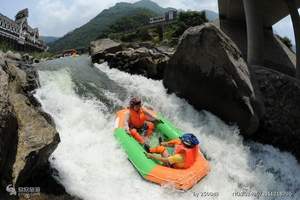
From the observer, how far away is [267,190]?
9898mm

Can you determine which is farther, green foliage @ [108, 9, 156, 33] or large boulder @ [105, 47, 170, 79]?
green foliage @ [108, 9, 156, 33]

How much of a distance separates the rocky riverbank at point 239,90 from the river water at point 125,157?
1.33 ft

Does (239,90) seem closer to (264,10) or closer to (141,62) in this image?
(141,62)

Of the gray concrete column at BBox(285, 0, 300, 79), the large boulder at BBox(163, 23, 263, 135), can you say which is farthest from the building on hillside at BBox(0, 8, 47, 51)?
the large boulder at BBox(163, 23, 263, 135)

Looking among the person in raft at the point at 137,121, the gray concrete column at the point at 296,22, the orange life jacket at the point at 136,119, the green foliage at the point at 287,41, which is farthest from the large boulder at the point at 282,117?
the green foliage at the point at 287,41

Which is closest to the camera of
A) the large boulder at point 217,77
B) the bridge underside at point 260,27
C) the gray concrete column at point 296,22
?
the large boulder at point 217,77

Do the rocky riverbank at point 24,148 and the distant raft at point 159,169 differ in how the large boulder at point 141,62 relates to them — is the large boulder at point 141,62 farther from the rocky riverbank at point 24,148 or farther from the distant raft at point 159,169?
the rocky riverbank at point 24,148

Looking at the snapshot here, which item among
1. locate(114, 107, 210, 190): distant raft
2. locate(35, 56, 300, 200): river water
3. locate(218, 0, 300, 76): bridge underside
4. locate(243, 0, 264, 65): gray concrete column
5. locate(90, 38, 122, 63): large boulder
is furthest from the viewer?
locate(90, 38, 122, 63): large boulder

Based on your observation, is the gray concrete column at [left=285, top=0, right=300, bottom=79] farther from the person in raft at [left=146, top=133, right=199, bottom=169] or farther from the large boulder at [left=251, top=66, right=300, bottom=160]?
the person in raft at [left=146, top=133, right=199, bottom=169]

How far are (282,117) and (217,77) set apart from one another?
233 cm

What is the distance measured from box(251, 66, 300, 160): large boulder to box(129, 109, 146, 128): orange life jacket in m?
3.75

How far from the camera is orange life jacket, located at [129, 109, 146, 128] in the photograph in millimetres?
11422

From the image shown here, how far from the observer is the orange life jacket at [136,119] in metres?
11.4

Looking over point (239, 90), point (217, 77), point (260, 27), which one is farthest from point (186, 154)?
point (260, 27)
